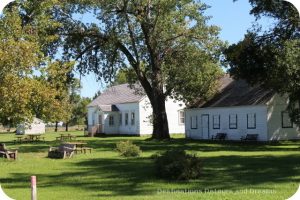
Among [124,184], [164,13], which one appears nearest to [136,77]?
[164,13]

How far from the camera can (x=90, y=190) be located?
13.7m

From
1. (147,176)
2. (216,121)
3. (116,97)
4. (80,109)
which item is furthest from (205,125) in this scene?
(80,109)

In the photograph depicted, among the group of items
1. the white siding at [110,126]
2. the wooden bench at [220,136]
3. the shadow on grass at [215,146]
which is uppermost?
the white siding at [110,126]

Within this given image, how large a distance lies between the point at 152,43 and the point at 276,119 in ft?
35.6

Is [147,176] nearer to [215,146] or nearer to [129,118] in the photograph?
[215,146]

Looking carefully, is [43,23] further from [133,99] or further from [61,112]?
[133,99]

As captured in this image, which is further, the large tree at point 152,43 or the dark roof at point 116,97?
the dark roof at point 116,97

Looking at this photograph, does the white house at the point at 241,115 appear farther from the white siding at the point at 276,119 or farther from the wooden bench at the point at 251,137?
the wooden bench at the point at 251,137

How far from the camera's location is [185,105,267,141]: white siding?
125 ft

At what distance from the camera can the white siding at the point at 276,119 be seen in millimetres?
37562

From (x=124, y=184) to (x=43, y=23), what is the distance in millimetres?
14584

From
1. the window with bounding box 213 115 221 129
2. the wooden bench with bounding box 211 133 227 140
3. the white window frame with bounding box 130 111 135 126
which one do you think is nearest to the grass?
the wooden bench with bounding box 211 133 227 140

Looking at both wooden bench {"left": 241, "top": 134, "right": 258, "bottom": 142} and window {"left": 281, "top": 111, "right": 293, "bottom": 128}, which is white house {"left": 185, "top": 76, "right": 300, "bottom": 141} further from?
wooden bench {"left": 241, "top": 134, "right": 258, "bottom": 142}

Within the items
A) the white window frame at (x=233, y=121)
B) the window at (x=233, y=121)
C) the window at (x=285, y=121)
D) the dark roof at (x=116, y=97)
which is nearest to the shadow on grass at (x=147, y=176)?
the window at (x=285, y=121)
